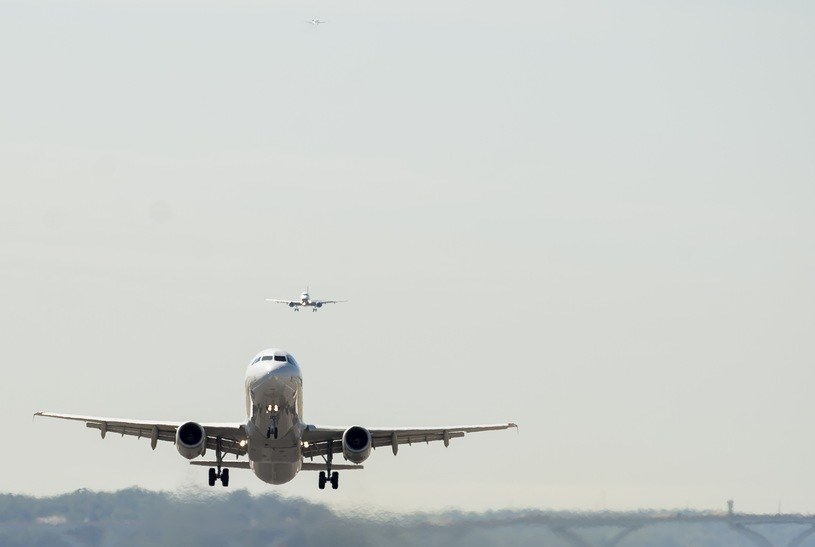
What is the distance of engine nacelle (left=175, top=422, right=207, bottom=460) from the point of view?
83062mm

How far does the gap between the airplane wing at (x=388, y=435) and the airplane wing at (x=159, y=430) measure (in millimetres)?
2915

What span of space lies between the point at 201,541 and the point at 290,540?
155 inches

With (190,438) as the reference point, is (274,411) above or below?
above

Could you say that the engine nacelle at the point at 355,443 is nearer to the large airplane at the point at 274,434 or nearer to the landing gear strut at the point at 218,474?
the large airplane at the point at 274,434

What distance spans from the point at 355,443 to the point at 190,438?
6.78 meters

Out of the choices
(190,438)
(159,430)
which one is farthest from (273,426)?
(159,430)

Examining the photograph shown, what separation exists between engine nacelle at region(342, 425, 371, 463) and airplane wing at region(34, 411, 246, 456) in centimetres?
419

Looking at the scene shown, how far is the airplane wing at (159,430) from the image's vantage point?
8406 cm

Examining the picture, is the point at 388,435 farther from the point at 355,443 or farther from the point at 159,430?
the point at 159,430

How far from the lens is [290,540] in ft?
301

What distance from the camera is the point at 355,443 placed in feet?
278

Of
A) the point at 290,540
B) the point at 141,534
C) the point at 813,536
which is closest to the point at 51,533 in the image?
the point at 141,534

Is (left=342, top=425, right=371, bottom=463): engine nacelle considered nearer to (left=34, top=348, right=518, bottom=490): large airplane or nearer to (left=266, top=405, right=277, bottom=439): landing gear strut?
(left=34, top=348, right=518, bottom=490): large airplane

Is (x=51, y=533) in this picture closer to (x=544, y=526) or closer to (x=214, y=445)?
(x=214, y=445)
